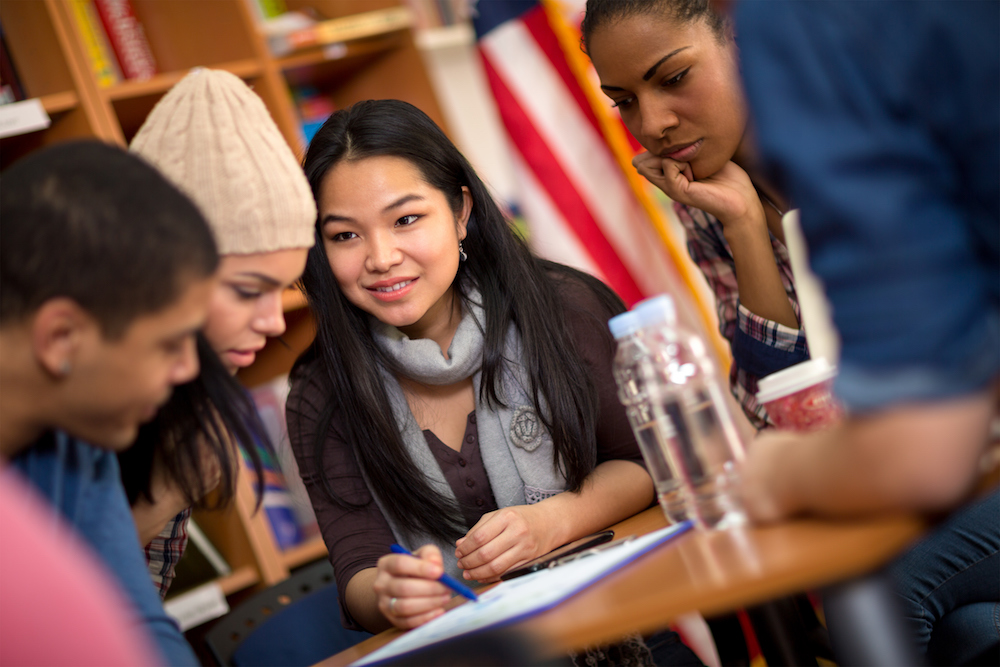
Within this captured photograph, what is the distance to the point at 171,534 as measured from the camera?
126 cm

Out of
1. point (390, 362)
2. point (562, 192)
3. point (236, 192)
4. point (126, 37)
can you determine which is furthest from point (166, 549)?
point (562, 192)

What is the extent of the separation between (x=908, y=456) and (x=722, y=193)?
3.02ft

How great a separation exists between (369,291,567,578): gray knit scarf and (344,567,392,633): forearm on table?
0.61 ft

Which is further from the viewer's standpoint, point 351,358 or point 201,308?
point 351,358

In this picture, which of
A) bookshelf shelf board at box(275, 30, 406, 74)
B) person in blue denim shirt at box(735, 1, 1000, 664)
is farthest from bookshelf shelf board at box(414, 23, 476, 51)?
person in blue denim shirt at box(735, 1, 1000, 664)

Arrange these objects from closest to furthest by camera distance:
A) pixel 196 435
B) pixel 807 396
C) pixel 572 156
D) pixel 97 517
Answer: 1. pixel 97 517
2. pixel 807 396
3. pixel 196 435
4. pixel 572 156

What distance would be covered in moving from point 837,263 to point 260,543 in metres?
1.85

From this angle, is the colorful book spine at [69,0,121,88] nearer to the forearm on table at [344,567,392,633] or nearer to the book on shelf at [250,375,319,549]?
the book on shelf at [250,375,319,549]

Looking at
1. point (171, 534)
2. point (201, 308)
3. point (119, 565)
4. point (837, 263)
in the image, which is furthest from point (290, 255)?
point (837, 263)

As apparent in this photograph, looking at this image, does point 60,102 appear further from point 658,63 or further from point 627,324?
point 627,324

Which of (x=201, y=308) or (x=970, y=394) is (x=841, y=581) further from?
(x=201, y=308)

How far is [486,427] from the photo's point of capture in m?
1.45

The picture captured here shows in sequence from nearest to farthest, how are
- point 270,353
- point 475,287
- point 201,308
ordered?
point 201,308
point 475,287
point 270,353

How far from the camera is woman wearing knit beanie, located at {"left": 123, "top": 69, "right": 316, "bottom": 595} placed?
0.99m
